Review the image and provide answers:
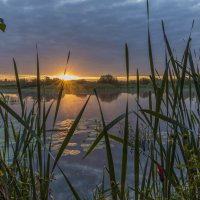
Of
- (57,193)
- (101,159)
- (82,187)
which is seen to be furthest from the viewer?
(101,159)

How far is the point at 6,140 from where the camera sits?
147 centimetres

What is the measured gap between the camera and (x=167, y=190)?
1.22 meters

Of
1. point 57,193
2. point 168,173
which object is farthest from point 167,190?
point 57,193

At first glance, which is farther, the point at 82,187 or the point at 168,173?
the point at 82,187

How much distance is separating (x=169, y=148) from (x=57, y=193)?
3999 millimetres

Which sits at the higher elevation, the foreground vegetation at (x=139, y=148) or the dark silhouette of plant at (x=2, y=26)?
the dark silhouette of plant at (x=2, y=26)

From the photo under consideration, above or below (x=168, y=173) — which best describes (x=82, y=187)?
below

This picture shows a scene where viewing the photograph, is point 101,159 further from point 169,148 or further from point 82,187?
point 169,148

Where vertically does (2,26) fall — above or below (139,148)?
above

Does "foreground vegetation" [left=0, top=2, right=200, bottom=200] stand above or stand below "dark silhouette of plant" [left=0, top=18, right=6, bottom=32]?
below

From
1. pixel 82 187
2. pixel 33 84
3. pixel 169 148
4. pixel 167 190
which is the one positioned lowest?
pixel 82 187

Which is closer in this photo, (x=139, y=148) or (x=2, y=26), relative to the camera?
(x=2, y=26)

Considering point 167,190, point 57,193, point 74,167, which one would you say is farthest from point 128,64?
point 74,167

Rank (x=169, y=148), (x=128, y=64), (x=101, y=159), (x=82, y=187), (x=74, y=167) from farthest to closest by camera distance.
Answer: (x=101, y=159) → (x=74, y=167) → (x=82, y=187) → (x=169, y=148) → (x=128, y=64)
